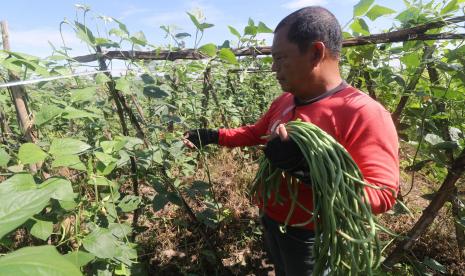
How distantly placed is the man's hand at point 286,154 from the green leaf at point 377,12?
2.65 ft

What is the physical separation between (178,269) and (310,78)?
1681 millimetres

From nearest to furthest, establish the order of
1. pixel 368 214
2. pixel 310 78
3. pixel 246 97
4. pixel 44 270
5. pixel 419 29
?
pixel 44 270 → pixel 368 214 → pixel 310 78 → pixel 419 29 → pixel 246 97

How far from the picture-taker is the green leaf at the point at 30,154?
41.9 inches

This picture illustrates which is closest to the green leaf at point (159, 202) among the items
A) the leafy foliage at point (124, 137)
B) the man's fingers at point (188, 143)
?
the leafy foliage at point (124, 137)

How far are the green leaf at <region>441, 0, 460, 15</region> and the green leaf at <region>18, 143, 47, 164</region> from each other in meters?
1.74

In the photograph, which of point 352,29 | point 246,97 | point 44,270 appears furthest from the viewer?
point 246,97

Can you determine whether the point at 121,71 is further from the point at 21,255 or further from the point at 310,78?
the point at 21,255

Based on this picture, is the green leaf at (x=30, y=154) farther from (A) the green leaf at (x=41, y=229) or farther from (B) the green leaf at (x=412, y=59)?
(B) the green leaf at (x=412, y=59)

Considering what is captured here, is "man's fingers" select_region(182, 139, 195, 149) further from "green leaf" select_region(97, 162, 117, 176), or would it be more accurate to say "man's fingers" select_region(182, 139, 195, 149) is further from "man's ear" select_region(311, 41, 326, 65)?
"man's ear" select_region(311, 41, 326, 65)

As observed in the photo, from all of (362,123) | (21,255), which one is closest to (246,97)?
(362,123)

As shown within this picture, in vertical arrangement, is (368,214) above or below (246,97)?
above

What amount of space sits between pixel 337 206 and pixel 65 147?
924 mm

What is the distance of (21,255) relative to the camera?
334 mm

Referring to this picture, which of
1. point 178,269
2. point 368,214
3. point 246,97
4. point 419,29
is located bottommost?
point 178,269
